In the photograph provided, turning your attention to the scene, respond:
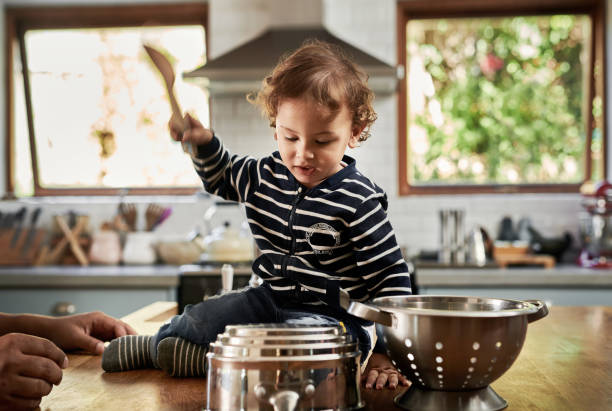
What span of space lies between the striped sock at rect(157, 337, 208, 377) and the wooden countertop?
2 cm

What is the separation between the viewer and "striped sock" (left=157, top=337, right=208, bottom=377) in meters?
1.10

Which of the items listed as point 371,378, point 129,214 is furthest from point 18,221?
point 371,378

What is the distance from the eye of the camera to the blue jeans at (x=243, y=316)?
1.12 meters

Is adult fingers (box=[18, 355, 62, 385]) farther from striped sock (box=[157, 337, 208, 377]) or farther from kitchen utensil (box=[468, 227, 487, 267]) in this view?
kitchen utensil (box=[468, 227, 487, 267])

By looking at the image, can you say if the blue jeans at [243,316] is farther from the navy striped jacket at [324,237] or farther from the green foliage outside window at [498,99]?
the green foliage outside window at [498,99]

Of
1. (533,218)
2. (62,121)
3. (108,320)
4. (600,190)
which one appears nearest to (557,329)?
(108,320)

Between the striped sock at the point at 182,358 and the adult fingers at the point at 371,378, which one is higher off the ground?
the striped sock at the point at 182,358

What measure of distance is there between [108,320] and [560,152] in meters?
3.27

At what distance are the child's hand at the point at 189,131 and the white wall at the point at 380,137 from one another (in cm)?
272

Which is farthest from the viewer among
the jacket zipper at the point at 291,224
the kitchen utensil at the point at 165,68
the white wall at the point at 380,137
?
the white wall at the point at 380,137

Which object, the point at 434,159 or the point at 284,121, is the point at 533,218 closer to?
the point at 434,159

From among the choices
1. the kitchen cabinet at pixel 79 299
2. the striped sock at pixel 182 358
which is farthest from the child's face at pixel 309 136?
the kitchen cabinet at pixel 79 299

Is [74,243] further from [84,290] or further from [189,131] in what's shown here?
[189,131]

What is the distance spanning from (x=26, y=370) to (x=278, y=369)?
351mm
